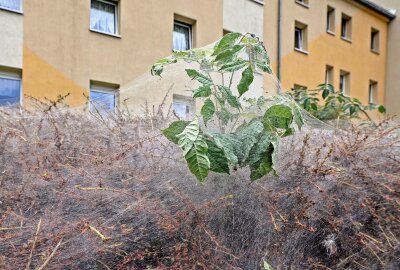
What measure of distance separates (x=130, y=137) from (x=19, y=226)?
0.95m

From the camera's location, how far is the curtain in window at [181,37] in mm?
11480

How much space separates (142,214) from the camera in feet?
6.15

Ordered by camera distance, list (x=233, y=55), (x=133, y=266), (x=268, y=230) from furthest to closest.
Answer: (x=233, y=55)
(x=268, y=230)
(x=133, y=266)

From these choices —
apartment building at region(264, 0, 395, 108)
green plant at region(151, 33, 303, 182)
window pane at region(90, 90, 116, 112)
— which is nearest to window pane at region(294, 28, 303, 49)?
apartment building at region(264, 0, 395, 108)

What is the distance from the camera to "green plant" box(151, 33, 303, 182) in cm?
183

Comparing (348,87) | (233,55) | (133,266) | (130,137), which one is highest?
(348,87)

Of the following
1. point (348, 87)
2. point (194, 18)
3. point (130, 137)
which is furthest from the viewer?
point (348, 87)

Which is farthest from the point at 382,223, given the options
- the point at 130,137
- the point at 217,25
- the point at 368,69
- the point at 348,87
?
the point at 368,69

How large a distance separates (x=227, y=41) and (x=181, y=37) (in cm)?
972

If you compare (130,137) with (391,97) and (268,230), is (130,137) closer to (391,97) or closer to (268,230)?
(268,230)

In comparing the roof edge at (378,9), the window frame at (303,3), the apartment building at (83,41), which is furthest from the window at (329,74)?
the apartment building at (83,41)

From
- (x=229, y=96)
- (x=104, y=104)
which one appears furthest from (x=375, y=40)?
(x=229, y=96)

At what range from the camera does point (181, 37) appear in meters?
11.6

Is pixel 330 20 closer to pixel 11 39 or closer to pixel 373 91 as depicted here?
pixel 373 91
